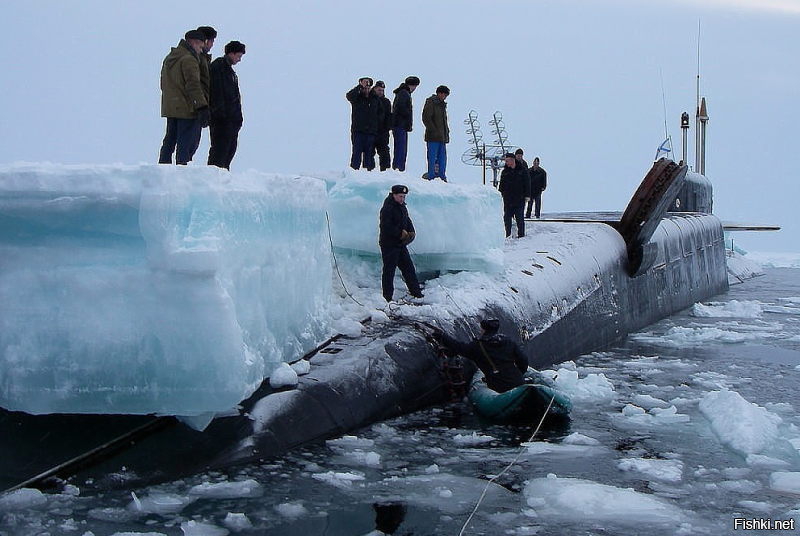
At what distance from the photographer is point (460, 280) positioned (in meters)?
12.2

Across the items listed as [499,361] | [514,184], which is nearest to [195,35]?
[499,361]

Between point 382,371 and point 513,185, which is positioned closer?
point 382,371

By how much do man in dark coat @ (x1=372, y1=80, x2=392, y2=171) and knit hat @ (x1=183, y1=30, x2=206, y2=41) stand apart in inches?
189

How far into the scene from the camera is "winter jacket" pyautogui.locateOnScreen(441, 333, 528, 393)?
9.40 metres

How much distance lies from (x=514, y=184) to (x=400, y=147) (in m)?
2.32

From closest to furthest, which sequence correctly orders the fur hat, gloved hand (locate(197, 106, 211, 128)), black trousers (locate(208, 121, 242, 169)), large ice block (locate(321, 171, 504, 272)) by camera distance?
1. gloved hand (locate(197, 106, 211, 128))
2. black trousers (locate(208, 121, 242, 169))
3. the fur hat
4. large ice block (locate(321, 171, 504, 272))

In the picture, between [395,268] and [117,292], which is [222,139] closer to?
[395,268]

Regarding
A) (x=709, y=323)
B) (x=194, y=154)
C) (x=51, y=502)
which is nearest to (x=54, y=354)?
(x=51, y=502)

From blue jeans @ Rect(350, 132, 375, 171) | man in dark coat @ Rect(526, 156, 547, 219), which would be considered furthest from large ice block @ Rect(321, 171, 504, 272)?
man in dark coat @ Rect(526, 156, 547, 219)

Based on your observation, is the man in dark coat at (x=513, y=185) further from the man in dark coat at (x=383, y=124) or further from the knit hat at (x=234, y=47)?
the knit hat at (x=234, y=47)

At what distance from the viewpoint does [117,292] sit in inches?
262

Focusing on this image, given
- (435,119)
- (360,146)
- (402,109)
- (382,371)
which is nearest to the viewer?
(382,371)

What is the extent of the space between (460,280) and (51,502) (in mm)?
7004

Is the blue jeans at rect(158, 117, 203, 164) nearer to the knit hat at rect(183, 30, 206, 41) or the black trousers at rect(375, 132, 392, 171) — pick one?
the knit hat at rect(183, 30, 206, 41)
